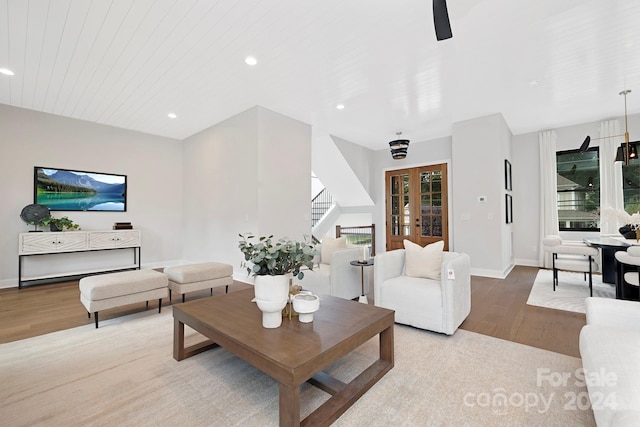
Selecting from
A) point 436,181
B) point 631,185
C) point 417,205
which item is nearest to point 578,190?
point 631,185

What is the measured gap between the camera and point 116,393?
5.97 feet

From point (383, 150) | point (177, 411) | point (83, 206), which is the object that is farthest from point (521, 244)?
point (83, 206)

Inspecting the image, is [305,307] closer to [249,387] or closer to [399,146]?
[249,387]

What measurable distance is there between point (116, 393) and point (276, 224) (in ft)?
11.0

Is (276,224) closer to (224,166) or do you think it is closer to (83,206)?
(224,166)

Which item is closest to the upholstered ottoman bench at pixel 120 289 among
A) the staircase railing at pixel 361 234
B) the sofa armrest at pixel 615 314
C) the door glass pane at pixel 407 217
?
the sofa armrest at pixel 615 314

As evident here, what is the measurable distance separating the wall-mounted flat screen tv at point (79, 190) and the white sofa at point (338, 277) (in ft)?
15.3

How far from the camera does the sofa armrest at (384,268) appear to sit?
304 cm

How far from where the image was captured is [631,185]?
17.2ft

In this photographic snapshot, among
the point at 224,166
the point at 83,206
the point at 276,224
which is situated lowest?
the point at 276,224

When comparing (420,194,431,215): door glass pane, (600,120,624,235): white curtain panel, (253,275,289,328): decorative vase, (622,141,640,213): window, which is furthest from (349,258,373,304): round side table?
(622,141,640,213): window

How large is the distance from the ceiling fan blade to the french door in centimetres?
542

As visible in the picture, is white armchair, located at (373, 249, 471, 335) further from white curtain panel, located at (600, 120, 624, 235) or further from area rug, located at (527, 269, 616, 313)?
white curtain panel, located at (600, 120, 624, 235)

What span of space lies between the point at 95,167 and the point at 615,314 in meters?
7.56
